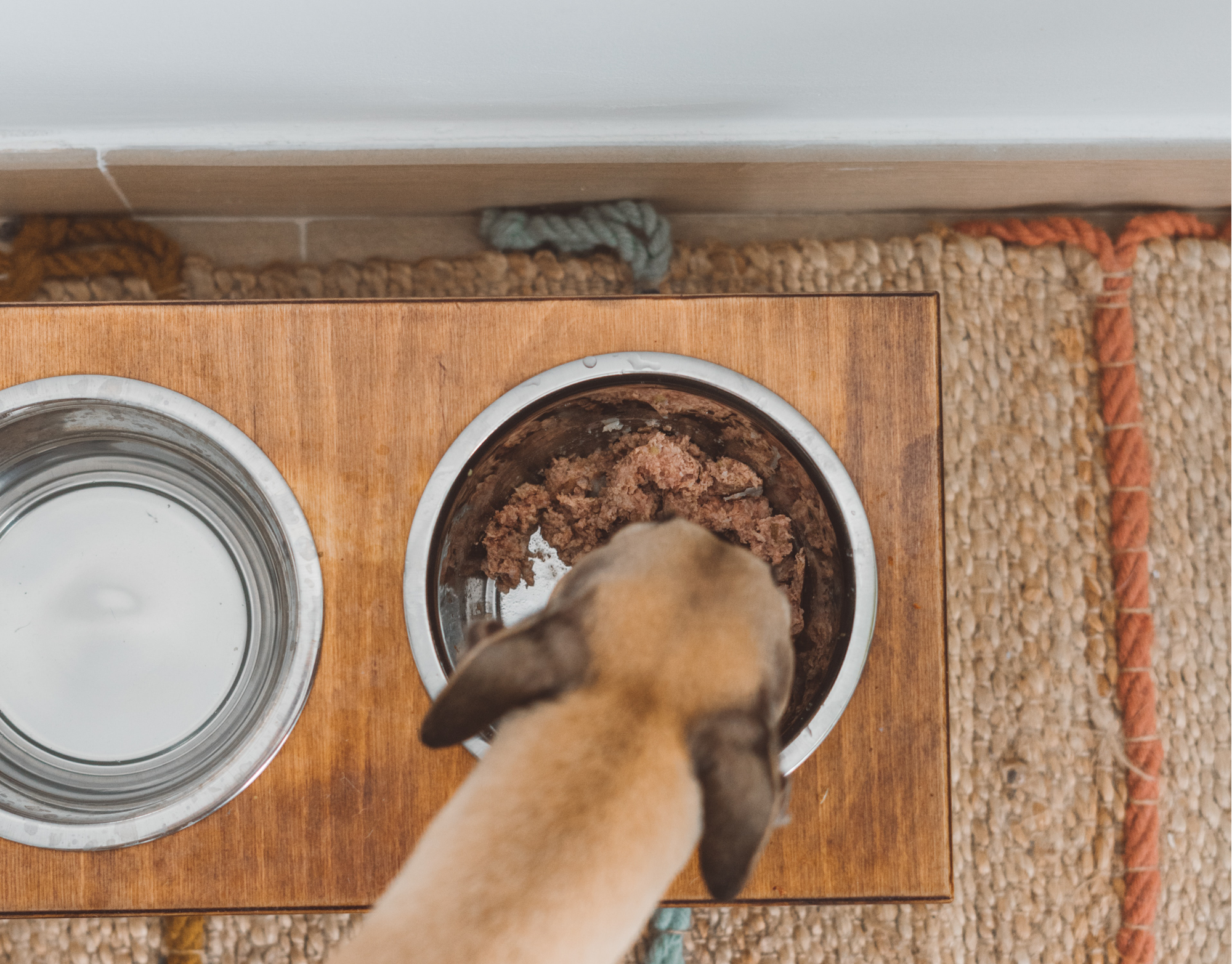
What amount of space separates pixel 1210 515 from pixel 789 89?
0.65m

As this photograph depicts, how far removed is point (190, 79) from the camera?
713mm

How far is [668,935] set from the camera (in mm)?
883

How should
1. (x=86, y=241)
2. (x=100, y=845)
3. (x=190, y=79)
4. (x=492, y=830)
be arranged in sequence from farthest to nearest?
(x=86, y=241), (x=190, y=79), (x=100, y=845), (x=492, y=830)

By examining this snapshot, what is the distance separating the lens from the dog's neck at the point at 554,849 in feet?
1.28

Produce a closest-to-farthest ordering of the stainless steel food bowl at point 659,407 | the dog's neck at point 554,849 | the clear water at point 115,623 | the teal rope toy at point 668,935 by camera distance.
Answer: the dog's neck at point 554,849, the stainless steel food bowl at point 659,407, the clear water at point 115,623, the teal rope toy at point 668,935

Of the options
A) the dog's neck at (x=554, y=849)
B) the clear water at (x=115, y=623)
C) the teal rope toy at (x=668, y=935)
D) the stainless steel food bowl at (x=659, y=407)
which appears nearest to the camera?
the dog's neck at (x=554, y=849)

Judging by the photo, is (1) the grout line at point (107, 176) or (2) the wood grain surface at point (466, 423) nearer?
(2) the wood grain surface at point (466, 423)

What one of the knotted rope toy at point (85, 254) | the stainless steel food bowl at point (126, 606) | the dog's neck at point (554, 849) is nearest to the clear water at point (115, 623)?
the stainless steel food bowl at point (126, 606)

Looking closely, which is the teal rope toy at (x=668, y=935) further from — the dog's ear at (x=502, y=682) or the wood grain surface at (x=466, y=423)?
the dog's ear at (x=502, y=682)

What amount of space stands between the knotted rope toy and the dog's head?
642 millimetres

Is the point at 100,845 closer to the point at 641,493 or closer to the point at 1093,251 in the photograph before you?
the point at 641,493

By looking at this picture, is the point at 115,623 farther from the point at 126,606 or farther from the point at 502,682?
the point at 502,682

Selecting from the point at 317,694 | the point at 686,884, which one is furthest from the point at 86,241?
the point at 686,884

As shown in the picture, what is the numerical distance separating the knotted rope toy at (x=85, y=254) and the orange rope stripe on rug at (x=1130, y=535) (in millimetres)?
819
